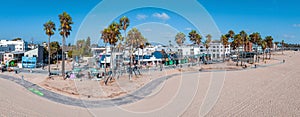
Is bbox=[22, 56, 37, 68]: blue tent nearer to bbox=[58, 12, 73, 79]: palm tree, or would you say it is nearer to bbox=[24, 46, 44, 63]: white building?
bbox=[24, 46, 44, 63]: white building

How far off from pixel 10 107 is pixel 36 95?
3311 mm

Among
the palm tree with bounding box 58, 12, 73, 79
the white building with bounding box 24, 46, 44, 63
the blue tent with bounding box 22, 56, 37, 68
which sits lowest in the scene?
the blue tent with bounding box 22, 56, 37, 68

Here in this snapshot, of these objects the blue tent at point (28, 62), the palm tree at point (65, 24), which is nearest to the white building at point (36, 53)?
the blue tent at point (28, 62)

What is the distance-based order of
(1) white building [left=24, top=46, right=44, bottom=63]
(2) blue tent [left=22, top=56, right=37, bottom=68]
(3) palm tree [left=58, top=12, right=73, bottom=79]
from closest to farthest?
(3) palm tree [left=58, top=12, right=73, bottom=79]
(2) blue tent [left=22, top=56, right=37, bottom=68]
(1) white building [left=24, top=46, right=44, bottom=63]

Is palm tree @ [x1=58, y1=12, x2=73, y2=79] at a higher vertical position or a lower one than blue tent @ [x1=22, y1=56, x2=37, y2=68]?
higher

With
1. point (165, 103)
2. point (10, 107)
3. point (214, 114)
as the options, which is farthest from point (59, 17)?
point (214, 114)

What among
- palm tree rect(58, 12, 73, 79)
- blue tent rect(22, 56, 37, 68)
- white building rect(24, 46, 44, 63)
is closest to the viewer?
palm tree rect(58, 12, 73, 79)

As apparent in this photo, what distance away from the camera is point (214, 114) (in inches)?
390

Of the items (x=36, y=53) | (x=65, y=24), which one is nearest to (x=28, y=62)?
(x=36, y=53)

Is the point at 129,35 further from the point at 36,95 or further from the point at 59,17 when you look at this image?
the point at 36,95

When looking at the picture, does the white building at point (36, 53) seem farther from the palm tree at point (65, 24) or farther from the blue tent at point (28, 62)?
the palm tree at point (65, 24)

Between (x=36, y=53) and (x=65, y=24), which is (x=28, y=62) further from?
(x=65, y=24)

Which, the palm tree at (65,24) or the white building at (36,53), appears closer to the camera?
the palm tree at (65,24)

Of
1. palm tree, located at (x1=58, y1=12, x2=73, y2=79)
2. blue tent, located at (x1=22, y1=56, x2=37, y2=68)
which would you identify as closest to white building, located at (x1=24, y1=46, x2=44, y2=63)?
blue tent, located at (x1=22, y1=56, x2=37, y2=68)
